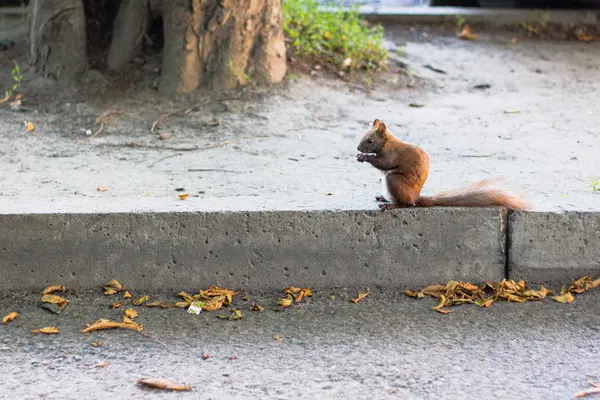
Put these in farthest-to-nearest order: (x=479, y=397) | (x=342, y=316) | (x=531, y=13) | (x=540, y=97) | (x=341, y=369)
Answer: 1. (x=531, y=13)
2. (x=540, y=97)
3. (x=342, y=316)
4. (x=341, y=369)
5. (x=479, y=397)

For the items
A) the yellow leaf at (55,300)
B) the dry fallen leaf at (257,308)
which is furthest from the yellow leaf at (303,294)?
the yellow leaf at (55,300)

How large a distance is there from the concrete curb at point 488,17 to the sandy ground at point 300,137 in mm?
1013

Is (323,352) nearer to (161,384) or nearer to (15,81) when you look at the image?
(161,384)

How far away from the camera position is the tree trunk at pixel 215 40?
643cm

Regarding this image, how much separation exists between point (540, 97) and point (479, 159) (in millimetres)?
1942

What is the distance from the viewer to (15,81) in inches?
270

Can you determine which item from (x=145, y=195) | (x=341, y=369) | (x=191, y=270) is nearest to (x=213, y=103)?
(x=145, y=195)

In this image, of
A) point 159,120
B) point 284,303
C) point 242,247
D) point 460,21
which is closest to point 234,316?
point 284,303

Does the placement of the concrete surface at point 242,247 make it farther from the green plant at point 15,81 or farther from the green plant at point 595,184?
the green plant at point 15,81

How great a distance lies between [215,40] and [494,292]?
343 cm

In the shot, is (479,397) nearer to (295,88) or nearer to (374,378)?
(374,378)

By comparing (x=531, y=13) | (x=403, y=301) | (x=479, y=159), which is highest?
(x=531, y=13)

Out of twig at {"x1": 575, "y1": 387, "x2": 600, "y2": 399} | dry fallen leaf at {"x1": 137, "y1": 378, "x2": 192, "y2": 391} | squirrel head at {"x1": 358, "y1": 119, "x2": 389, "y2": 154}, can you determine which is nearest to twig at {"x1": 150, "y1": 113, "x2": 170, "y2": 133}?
squirrel head at {"x1": 358, "y1": 119, "x2": 389, "y2": 154}

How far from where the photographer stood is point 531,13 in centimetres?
915
